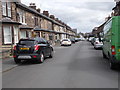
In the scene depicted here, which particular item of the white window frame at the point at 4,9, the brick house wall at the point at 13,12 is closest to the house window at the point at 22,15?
the brick house wall at the point at 13,12

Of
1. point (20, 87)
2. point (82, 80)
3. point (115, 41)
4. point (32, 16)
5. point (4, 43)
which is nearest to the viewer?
point (20, 87)

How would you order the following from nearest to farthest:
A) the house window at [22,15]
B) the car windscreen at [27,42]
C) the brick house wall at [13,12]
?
1. the car windscreen at [27,42]
2. the brick house wall at [13,12]
3. the house window at [22,15]

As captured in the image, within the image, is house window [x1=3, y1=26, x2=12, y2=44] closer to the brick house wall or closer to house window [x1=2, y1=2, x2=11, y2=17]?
house window [x1=2, y1=2, x2=11, y2=17]

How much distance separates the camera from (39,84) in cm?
620

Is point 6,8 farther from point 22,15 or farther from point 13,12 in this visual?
point 22,15

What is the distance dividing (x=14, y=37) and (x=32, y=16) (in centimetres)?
1047

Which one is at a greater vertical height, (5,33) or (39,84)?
(5,33)

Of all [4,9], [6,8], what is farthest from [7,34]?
[6,8]

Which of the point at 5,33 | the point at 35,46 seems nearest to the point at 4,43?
the point at 5,33

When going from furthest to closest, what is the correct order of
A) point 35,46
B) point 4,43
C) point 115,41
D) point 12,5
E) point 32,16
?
point 32,16
point 12,5
point 4,43
point 35,46
point 115,41

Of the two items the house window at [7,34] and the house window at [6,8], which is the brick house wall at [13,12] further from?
the house window at [7,34]

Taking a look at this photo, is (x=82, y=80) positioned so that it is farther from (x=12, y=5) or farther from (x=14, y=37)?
(x=12, y=5)

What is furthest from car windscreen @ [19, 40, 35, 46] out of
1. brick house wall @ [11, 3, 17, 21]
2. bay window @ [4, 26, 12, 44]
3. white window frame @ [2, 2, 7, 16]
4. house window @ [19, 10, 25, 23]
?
house window @ [19, 10, 25, 23]

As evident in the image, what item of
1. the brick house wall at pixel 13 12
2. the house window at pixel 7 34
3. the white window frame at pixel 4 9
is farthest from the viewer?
the brick house wall at pixel 13 12
